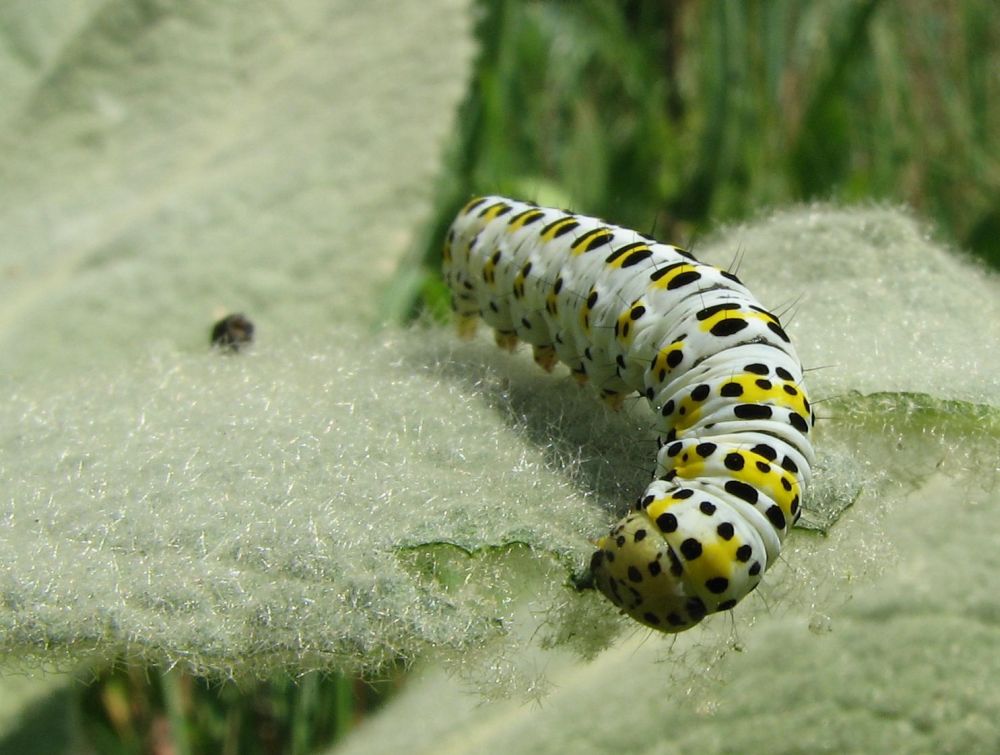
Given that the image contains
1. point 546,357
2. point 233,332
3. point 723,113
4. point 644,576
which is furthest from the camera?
point 723,113

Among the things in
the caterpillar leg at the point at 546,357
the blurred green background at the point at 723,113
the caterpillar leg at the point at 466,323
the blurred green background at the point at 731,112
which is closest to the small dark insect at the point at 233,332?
the caterpillar leg at the point at 466,323

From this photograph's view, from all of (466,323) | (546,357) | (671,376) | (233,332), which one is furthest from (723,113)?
(671,376)

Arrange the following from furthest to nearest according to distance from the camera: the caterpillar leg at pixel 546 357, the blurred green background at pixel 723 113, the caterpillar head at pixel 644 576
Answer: the blurred green background at pixel 723 113 < the caterpillar leg at pixel 546 357 < the caterpillar head at pixel 644 576

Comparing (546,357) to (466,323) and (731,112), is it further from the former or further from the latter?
(731,112)

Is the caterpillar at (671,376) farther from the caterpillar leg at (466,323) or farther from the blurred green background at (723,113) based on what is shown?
the blurred green background at (723,113)

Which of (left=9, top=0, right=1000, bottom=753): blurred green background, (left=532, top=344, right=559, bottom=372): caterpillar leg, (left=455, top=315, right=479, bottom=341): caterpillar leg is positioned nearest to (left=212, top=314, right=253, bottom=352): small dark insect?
(left=455, top=315, right=479, bottom=341): caterpillar leg

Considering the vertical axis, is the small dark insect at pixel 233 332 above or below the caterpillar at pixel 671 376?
below

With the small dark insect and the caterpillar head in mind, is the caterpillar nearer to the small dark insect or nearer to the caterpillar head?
the caterpillar head
